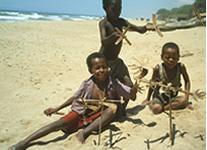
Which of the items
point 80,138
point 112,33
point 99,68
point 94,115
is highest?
point 112,33

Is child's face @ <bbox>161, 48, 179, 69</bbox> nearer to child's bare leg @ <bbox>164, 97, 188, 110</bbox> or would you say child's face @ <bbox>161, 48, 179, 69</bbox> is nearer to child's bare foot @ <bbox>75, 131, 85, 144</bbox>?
child's bare leg @ <bbox>164, 97, 188, 110</bbox>

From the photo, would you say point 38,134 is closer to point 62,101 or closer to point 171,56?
point 62,101

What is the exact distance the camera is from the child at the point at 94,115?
192 cm

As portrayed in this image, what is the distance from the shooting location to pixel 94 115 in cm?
216

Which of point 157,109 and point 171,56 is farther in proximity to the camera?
point 157,109

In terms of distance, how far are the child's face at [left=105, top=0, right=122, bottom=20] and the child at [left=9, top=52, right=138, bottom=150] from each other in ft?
2.04

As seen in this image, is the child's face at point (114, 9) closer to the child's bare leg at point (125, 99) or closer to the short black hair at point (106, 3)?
the short black hair at point (106, 3)

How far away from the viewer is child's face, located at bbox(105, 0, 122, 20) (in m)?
2.24

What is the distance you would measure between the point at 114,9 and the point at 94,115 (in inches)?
53.8

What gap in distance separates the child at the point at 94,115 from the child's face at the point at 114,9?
2.04 ft

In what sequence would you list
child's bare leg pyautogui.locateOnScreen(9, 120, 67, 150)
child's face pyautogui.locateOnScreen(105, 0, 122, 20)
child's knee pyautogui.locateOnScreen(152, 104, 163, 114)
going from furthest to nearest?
child's knee pyautogui.locateOnScreen(152, 104, 163, 114) < child's face pyautogui.locateOnScreen(105, 0, 122, 20) < child's bare leg pyautogui.locateOnScreen(9, 120, 67, 150)

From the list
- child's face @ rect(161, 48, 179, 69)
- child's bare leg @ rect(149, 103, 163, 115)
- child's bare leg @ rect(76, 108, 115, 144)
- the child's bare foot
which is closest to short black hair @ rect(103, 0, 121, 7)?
child's face @ rect(161, 48, 179, 69)

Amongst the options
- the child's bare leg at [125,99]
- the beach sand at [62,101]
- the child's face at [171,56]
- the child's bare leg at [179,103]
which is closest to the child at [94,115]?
the beach sand at [62,101]

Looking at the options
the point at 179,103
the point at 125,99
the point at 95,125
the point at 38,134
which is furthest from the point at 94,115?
the point at 179,103
